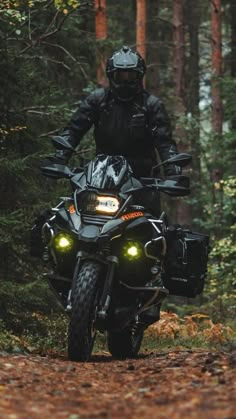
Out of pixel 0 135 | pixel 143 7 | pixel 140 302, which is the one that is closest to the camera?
pixel 140 302

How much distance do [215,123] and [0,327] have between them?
15.4 m

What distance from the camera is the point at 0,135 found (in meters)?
10.3

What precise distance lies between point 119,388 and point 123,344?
8.83 ft

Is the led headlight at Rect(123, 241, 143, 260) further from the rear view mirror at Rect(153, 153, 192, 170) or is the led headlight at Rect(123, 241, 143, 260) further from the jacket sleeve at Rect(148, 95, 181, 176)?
the jacket sleeve at Rect(148, 95, 181, 176)

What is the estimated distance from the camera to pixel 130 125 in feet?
25.2

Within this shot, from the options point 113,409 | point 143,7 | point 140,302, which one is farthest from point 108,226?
point 143,7

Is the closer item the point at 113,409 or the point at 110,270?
the point at 113,409

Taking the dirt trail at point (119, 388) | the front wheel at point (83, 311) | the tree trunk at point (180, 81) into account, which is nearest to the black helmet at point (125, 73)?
Answer: the front wheel at point (83, 311)

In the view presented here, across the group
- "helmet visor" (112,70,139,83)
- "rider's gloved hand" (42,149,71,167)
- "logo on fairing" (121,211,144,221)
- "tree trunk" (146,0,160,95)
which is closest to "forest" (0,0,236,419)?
"rider's gloved hand" (42,149,71,167)

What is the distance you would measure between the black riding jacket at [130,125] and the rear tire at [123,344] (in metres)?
1.69

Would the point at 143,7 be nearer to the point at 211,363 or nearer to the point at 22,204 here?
the point at 22,204

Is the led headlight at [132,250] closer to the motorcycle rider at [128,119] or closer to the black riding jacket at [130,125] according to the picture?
the motorcycle rider at [128,119]

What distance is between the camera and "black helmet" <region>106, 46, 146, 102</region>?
748cm

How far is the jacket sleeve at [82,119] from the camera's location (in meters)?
7.76
